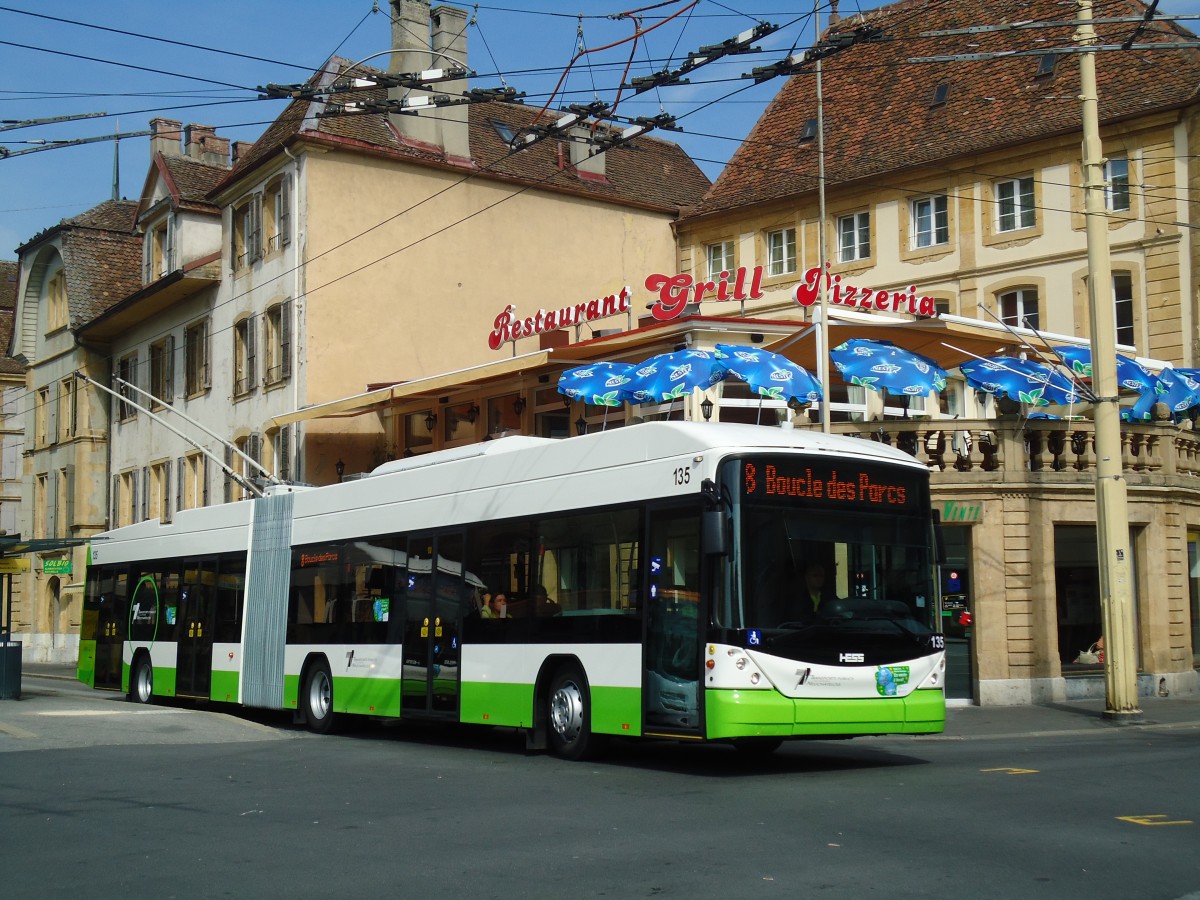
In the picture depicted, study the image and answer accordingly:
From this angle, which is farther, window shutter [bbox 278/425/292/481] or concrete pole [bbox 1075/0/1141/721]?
window shutter [bbox 278/425/292/481]

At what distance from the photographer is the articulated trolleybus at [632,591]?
42.2 ft

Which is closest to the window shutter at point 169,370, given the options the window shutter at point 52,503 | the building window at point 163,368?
the building window at point 163,368

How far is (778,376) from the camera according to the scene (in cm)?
2236

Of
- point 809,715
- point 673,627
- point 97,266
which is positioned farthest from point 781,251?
point 809,715

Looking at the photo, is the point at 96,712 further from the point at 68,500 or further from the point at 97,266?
the point at 68,500

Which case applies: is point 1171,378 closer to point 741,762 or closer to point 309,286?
point 741,762

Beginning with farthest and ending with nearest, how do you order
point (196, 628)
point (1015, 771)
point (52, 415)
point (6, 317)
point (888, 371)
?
point (6, 317)
point (52, 415)
point (196, 628)
point (888, 371)
point (1015, 771)

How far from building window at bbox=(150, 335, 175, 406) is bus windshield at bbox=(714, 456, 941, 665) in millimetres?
34149

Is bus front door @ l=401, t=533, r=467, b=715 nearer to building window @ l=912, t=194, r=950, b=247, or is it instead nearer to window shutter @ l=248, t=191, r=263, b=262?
window shutter @ l=248, t=191, r=263, b=262

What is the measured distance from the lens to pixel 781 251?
138 ft

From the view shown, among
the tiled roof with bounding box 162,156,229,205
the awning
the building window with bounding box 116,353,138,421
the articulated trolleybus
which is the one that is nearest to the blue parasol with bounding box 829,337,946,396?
the awning

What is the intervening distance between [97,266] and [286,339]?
52.1 ft

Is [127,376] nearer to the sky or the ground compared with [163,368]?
nearer to the sky

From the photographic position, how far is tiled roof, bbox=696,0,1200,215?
3475 cm
